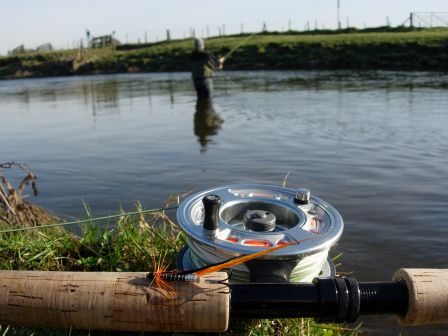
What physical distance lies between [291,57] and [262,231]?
27757 millimetres

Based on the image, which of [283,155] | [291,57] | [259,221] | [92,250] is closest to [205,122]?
[283,155]

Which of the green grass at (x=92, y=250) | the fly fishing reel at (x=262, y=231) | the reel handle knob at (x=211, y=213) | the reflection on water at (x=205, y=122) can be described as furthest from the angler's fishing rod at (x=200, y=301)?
the reflection on water at (x=205, y=122)

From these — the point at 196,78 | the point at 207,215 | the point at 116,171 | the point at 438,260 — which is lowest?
the point at 438,260

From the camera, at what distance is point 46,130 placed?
1162cm

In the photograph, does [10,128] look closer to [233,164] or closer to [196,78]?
[196,78]

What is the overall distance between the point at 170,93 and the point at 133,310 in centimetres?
1734

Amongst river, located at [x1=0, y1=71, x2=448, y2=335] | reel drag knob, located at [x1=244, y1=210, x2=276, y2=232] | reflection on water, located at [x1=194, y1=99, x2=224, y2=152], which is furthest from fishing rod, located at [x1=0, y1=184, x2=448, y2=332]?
reflection on water, located at [x1=194, y1=99, x2=224, y2=152]

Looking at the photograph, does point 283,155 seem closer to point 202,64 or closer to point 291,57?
point 202,64

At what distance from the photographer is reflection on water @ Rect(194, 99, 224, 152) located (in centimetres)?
991

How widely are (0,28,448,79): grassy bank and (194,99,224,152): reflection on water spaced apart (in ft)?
45.1

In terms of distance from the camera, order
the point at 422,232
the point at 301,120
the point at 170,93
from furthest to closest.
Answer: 1. the point at 170,93
2. the point at 301,120
3. the point at 422,232

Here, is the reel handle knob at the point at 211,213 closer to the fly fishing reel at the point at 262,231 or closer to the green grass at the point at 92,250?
the fly fishing reel at the point at 262,231

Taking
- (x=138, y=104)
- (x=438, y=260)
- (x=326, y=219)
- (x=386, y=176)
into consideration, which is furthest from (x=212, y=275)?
(x=138, y=104)

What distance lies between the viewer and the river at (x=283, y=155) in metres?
5.01
